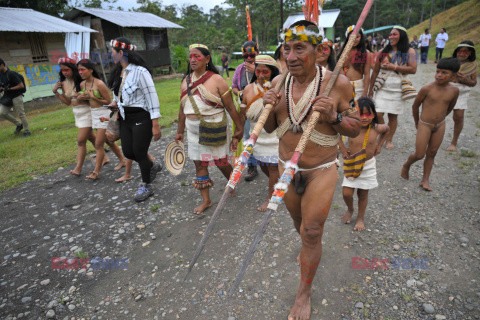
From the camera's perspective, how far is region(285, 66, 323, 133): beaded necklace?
2.37m

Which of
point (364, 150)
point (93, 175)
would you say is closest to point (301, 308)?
point (364, 150)

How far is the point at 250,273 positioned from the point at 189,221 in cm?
143

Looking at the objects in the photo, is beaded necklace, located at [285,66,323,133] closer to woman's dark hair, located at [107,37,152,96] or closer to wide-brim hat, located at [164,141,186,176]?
wide-brim hat, located at [164,141,186,176]

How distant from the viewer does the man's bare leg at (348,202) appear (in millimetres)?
3646

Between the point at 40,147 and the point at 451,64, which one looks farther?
the point at 40,147

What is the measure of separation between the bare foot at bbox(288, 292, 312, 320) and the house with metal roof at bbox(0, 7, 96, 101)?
15943mm

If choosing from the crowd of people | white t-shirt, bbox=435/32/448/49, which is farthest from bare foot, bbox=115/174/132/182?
white t-shirt, bbox=435/32/448/49

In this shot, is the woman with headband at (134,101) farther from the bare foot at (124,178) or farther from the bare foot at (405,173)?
the bare foot at (405,173)

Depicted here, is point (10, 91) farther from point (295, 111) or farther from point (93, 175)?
point (295, 111)

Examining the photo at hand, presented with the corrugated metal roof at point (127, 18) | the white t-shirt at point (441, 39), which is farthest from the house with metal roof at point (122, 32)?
the white t-shirt at point (441, 39)

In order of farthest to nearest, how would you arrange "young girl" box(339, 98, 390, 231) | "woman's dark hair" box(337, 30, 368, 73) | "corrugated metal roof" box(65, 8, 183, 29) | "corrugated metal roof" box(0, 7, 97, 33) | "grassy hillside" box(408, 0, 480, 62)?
"grassy hillside" box(408, 0, 480, 62) < "corrugated metal roof" box(65, 8, 183, 29) < "corrugated metal roof" box(0, 7, 97, 33) < "woman's dark hair" box(337, 30, 368, 73) < "young girl" box(339, 98, 390, 231)

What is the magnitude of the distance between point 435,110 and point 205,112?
132 inches

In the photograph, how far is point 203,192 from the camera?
4.43 meters

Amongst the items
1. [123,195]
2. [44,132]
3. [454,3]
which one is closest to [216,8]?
[454,3]
